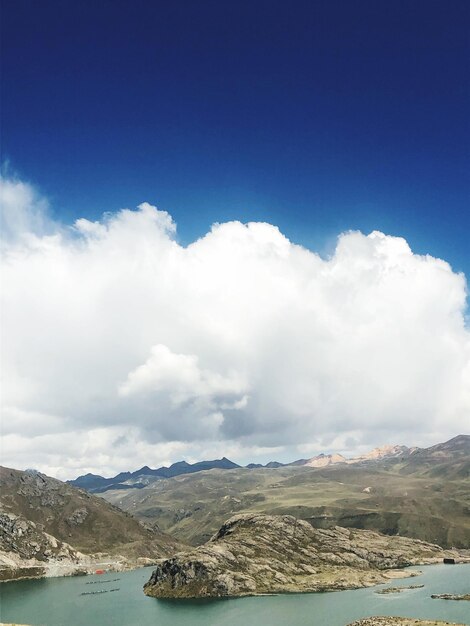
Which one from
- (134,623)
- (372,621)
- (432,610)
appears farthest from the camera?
(134,623)

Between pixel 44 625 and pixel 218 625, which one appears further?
pixel 44 625

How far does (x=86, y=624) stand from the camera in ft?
646

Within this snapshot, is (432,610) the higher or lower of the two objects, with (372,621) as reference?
lower

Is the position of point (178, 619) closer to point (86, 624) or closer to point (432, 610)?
point (86, 624)

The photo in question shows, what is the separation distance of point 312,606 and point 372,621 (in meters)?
83.4

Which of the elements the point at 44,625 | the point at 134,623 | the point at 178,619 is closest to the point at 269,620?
the point at 178,619

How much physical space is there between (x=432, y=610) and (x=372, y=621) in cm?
6749

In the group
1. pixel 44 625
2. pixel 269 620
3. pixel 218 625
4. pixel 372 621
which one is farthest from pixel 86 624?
pixel 372 621

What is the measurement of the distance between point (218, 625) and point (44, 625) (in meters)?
72.5

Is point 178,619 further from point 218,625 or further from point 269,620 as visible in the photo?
point 269,620

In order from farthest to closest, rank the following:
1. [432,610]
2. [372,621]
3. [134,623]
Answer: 1. [134,623]
2. [432,610]
3. [372,621]

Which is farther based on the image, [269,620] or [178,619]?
[178,619]

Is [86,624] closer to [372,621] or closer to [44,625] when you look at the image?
[44,625]

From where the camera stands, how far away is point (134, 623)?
192 m
